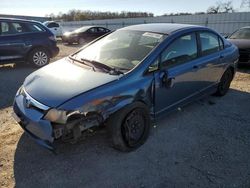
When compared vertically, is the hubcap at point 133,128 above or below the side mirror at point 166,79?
below

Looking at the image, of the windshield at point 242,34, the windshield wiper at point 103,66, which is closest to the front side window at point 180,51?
the windshield wiper at point 103,66

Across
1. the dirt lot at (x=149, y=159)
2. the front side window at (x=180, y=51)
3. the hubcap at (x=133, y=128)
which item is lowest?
the dirt lot at (x=149, y=159)

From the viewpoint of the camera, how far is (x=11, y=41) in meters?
8.55

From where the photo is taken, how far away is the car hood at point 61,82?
3.19 meters

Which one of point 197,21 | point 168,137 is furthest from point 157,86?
point 197,21

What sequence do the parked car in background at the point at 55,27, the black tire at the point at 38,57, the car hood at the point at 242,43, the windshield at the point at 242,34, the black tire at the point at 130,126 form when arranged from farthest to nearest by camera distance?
the parked car in background at the point at 55,27
the windshield at the point at 242,34
the black tire at the point at 38,57
the car hood at the point at 242,43
the black tire at the point at 130,126

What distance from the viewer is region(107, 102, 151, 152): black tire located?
11.1ft

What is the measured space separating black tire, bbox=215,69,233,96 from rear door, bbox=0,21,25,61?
6.44 metres

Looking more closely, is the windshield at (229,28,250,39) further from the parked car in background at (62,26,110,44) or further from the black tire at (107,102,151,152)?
the parked car in background at (62,26,110,44)

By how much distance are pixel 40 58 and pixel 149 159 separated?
7.08m

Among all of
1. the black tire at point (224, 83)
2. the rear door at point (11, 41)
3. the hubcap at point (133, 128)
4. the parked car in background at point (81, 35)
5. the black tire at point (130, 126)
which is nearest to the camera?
the black tire at point (130, 126)

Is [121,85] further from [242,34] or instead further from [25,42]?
[242,34]

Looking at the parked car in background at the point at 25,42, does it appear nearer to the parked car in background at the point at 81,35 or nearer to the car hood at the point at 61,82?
the car hood at the point at 61,82

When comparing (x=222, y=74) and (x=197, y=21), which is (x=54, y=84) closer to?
(x=222, y=74)
